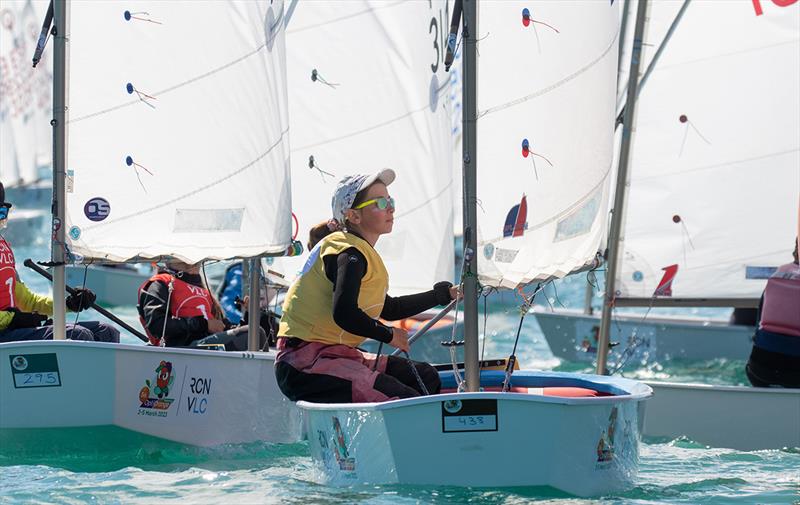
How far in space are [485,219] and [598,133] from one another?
0.90 meters

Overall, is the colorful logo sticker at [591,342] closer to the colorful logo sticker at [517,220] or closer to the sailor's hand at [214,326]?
the sailor's hand at [214,326]

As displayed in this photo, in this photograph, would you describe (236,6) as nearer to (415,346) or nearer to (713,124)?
(713,124)

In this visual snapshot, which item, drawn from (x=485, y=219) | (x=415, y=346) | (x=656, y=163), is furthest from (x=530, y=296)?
(x=415, y=346)

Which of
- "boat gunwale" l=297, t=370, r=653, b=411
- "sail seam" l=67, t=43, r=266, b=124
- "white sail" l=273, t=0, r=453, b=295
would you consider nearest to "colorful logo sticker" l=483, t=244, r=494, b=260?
"boat gunwale" l=297, t=370, r=653, b=411

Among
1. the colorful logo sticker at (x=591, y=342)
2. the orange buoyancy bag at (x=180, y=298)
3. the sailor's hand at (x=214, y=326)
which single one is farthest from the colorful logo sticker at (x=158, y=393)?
the colorful logo sticker at (x=591, y=342)

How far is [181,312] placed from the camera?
785cm

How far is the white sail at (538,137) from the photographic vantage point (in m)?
6.23

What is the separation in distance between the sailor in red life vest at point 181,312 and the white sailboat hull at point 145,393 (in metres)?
0.56

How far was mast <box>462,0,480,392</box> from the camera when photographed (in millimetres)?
5430

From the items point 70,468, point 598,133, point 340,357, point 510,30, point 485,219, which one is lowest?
point 70,468

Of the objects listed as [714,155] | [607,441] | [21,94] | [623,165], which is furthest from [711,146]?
[21,94]

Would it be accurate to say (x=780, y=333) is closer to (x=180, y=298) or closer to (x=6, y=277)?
(x=180, y=298)

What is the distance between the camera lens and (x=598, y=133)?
6664 mm

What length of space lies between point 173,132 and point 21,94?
22.6m
